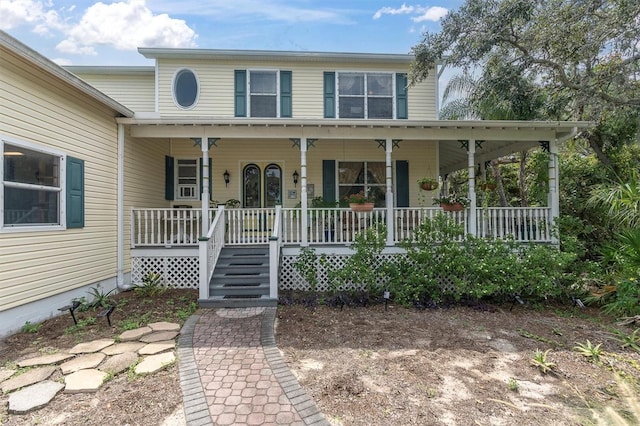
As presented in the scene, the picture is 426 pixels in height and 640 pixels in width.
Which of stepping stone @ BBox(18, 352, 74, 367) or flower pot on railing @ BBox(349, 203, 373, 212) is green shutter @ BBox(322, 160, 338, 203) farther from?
stepping stone @ BBox(18, 352, 74, 367)

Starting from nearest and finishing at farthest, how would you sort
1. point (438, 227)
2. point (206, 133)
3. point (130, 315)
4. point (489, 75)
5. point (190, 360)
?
1. point (190, 360)
2. point (130, 315)
3. point (438, 227)
4. point (206, 133)
5. point (489, 75)

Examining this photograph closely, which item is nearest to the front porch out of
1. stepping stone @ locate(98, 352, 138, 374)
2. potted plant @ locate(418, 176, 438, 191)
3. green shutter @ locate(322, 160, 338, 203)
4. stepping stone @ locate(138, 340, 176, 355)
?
potted plant @ locate(418, 176, 438, 191)

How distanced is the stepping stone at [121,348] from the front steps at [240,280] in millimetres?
1751

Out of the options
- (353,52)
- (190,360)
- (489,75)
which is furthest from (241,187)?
(489,75)

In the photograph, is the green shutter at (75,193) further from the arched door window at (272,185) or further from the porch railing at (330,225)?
the arched door window at (272,185)

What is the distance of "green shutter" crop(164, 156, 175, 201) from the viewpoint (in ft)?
30.8

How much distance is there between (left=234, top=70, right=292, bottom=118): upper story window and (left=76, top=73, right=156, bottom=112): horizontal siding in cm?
295

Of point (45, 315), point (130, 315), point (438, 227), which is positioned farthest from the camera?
point (438, 227)

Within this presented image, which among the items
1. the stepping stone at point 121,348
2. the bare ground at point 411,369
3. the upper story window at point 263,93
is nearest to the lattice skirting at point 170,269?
the bare ground at point 411,369

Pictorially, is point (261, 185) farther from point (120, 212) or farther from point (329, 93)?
point (120, 212)

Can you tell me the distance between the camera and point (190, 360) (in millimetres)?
3984

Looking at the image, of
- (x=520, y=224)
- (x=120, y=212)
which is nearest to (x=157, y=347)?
(x=120, y=212)

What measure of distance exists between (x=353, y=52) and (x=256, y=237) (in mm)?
6217

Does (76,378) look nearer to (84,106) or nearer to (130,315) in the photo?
(130,315)
